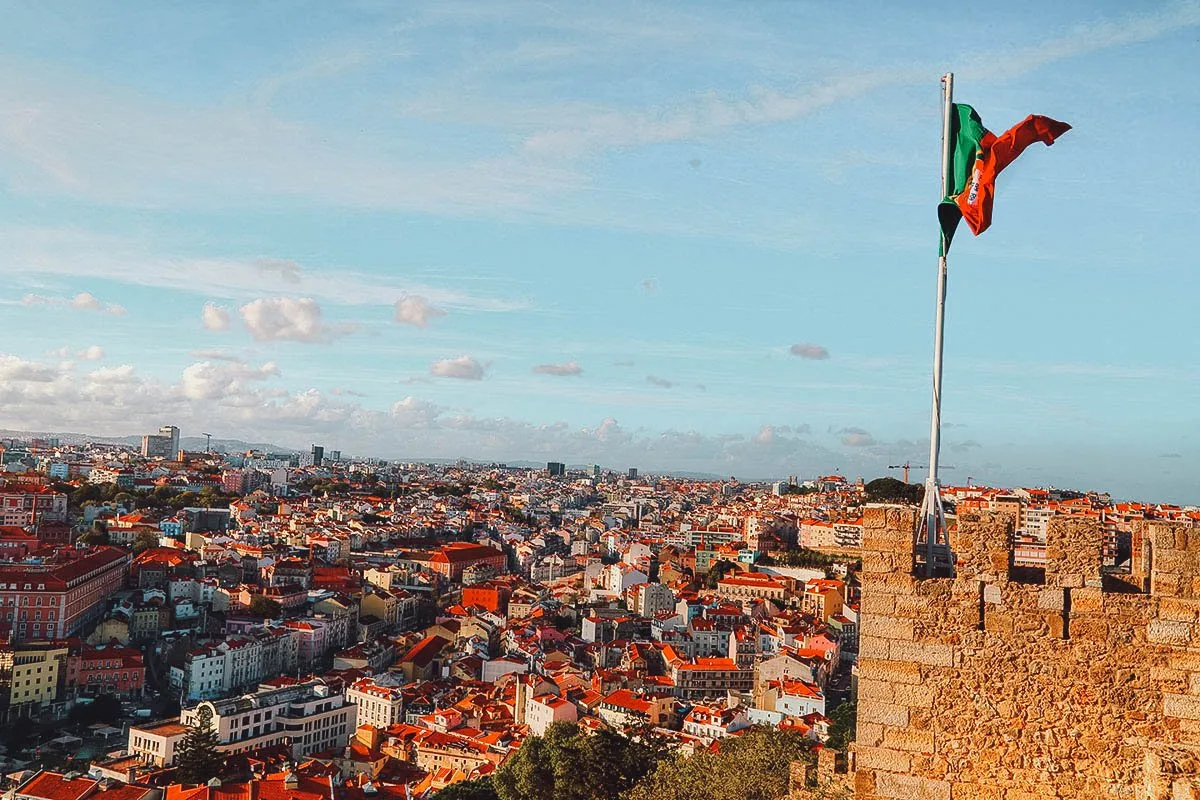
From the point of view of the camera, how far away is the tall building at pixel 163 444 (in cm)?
18275

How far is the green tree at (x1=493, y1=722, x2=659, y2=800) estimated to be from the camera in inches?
909

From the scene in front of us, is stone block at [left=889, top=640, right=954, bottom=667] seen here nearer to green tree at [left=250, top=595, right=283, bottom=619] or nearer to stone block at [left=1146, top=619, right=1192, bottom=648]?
stone block at [left=1146, top=619, right=1192, bottom=648]

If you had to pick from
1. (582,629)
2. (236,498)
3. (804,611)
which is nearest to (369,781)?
(582,629)

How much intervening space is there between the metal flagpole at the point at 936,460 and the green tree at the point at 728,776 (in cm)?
1033

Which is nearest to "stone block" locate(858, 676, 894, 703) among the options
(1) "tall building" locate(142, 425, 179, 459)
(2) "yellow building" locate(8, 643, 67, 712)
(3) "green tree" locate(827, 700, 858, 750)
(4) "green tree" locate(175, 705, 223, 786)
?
(3) "green tree" locate(827, 700, 858, 750)

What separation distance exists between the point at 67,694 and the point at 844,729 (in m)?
35.6

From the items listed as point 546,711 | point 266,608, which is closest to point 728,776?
point 546,711

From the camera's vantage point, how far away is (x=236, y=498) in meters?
105

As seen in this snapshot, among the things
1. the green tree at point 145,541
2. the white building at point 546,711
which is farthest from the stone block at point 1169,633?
the green tree at point 145,541

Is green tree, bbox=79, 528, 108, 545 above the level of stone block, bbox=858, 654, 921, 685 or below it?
below

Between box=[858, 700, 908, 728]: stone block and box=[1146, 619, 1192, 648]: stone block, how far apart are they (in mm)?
1203

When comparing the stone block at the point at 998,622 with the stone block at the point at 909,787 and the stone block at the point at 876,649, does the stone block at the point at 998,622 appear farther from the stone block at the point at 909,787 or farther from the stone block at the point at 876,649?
the stone block at the point at 909,787

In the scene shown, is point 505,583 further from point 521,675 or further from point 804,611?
point 521,675

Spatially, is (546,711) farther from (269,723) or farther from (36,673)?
(36,673)
